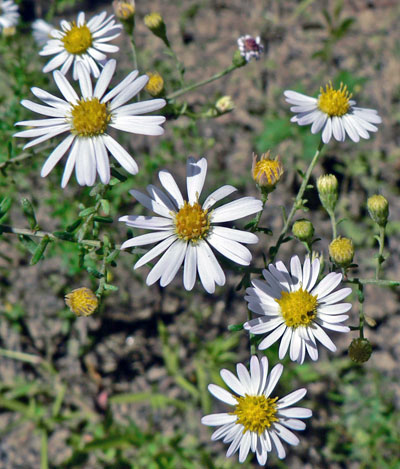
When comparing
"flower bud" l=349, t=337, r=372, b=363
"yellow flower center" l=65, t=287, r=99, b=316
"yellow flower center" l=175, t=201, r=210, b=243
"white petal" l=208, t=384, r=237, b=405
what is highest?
"yellow flower center" l=175, t=201, r=210, b=243

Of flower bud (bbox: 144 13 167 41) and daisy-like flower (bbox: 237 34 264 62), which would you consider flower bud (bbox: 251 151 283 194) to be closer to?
daisy-like flower (bbox: 237 34 264 62)

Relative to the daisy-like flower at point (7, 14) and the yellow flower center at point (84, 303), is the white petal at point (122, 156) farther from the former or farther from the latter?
the daisy-like flower at point (7, 14)

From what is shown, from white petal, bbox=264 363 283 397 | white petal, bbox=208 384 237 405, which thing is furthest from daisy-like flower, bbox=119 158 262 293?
white petal, bbox=208 384 237 405

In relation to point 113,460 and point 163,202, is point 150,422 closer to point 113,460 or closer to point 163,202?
point 113,460

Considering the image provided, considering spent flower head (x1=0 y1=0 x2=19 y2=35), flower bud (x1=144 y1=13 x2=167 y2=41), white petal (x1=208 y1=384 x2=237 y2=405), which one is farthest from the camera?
spent flower head (x1=0 y1=0 x2=19 y2=35)

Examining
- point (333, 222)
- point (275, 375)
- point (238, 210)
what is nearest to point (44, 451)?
point (275, 375)

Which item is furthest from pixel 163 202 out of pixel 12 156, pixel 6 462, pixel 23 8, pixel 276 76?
pixel 23 8

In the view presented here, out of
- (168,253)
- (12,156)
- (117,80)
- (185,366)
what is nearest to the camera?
(168,253)

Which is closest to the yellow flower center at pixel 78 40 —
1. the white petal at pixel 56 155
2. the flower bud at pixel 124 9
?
the flower bud at pixel 124 9
